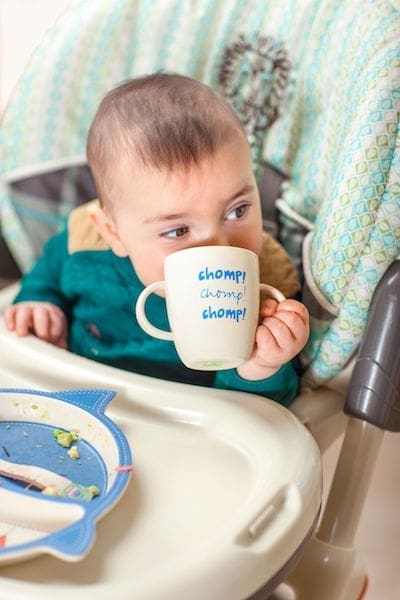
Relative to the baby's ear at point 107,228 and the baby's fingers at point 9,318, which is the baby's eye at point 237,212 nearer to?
the baby's ear at point 107,228

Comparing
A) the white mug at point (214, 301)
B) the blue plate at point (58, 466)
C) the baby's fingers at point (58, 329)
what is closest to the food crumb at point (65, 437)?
the blue plate at point (58, 466)

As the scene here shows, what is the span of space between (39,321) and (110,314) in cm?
9

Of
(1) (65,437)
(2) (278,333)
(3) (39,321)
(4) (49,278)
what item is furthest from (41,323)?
(2) (278,333)

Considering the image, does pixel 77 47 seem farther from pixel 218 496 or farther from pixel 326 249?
pixel 218 496

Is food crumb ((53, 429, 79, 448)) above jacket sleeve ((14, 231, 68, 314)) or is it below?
above

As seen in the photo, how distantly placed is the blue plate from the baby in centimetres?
16

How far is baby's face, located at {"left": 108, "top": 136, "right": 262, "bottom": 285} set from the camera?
789mm

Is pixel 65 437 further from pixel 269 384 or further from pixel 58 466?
pixel 269 384

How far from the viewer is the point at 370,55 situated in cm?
86

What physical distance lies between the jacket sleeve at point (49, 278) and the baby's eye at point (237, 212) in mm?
338

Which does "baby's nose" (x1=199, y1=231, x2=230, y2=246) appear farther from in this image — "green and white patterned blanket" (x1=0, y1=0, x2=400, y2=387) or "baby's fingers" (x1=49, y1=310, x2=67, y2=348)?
"baby's fingers" (x1=49, y1=310, x2=67, y2=348)

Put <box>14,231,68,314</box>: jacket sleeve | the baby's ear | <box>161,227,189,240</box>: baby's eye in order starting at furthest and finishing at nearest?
1. <box>14,231,68,314</box>: jacket sleeve
2. the baby's ear
3. <box>161,227,189,240</box>: baby's eye

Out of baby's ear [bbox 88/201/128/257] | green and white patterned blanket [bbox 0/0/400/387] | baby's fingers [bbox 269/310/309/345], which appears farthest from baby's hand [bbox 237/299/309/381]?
baby's ear [bbox 88/201/128/257]

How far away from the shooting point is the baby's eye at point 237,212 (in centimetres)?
81
